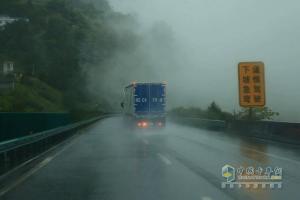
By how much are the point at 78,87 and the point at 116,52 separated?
48031 mm

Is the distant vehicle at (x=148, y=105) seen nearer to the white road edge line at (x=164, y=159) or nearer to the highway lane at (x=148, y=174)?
the highway lane at (x=148, y=174)

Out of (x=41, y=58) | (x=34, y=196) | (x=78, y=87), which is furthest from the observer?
(x=41, y=58)

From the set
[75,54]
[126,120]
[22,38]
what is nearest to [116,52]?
[75,54]

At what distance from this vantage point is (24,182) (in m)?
12.7

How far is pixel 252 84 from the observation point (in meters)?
32.2

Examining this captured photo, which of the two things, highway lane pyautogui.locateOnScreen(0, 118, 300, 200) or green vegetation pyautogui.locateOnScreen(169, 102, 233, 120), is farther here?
green vegetation pyautogui.locateOnScreen(169, 102, 233, 120)

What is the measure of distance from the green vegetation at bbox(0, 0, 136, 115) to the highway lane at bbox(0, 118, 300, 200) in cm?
4680

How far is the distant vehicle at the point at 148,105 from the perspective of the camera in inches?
1491

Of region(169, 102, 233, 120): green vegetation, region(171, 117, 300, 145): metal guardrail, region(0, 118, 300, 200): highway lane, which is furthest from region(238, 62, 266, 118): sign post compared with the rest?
region(169, 102, 233, 120): green vegetation

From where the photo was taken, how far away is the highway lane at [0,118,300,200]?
10648mm

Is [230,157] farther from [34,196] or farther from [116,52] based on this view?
[116,52]

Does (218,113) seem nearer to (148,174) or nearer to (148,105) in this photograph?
(148,105)

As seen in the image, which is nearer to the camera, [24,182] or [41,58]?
[24,182]

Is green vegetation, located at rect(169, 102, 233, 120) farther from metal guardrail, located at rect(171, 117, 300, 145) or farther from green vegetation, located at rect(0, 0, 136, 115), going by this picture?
green vegetation, located at rect(0, 0, 136, 115)
